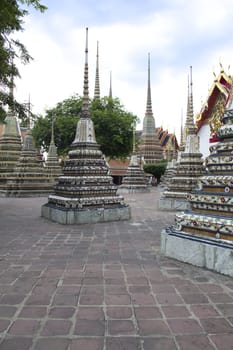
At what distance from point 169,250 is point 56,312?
2575 mm

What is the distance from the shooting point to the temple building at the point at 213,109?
16.9 metres

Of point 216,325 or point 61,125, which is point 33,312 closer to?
point 216,325

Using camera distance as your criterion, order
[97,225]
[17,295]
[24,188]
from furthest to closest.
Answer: [24,188] → [97,225] → [17,295]

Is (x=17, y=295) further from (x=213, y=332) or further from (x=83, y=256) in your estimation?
(x=213, y=332)

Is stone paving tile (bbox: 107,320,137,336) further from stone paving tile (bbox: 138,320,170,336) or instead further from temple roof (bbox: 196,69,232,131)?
temple roof (bbox: 196,69,232,131)

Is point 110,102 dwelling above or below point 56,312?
above

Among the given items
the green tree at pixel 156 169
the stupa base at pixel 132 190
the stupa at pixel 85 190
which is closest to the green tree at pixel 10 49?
the stupa at pixel 85 190

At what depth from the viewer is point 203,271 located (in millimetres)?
4473

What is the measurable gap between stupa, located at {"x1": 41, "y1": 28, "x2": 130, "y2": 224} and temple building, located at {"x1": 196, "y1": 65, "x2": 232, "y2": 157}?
8417 millimetres

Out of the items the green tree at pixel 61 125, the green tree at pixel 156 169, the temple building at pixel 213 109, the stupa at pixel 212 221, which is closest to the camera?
the stupa at pixel 212 221

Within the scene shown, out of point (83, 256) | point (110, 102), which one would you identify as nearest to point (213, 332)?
point (83, 256)

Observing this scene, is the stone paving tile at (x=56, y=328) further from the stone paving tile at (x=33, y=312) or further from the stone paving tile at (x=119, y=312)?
the stone paving tile at (x=119, y=312)

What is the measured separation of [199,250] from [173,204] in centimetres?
785

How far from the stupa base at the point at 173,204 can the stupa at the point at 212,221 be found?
697cm
